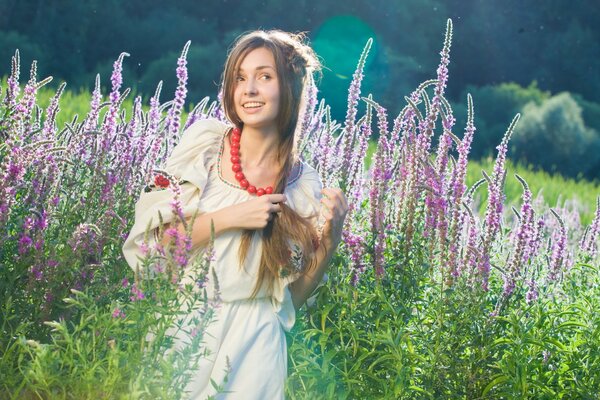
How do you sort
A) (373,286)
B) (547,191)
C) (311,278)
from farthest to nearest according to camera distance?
(547,191)
(373,286)
(311,278)

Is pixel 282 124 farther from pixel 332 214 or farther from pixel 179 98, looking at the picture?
pixel 179 98

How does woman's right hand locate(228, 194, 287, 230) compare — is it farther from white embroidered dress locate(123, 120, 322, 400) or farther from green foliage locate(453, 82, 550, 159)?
green foliage locate(453, 82, 550, 159)

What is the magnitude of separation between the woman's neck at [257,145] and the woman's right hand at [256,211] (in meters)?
0.32

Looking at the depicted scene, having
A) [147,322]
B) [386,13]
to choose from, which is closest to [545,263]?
[147,322]

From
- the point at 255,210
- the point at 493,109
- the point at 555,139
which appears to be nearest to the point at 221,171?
the point at 255,210

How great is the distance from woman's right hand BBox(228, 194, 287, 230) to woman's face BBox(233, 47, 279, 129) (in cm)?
Result: 34

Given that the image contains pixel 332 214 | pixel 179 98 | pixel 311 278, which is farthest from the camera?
pixel 179 98

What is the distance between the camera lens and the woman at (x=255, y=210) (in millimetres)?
2924

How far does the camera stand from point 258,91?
312cm

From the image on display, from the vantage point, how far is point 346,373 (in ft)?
9.76

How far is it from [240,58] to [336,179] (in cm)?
71

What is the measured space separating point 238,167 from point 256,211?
315mm

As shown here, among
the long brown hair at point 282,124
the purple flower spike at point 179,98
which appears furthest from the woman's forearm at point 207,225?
the purple flower spike at point 179,98

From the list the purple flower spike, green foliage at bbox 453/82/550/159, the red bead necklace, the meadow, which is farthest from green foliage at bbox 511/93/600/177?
the red bead necklace
